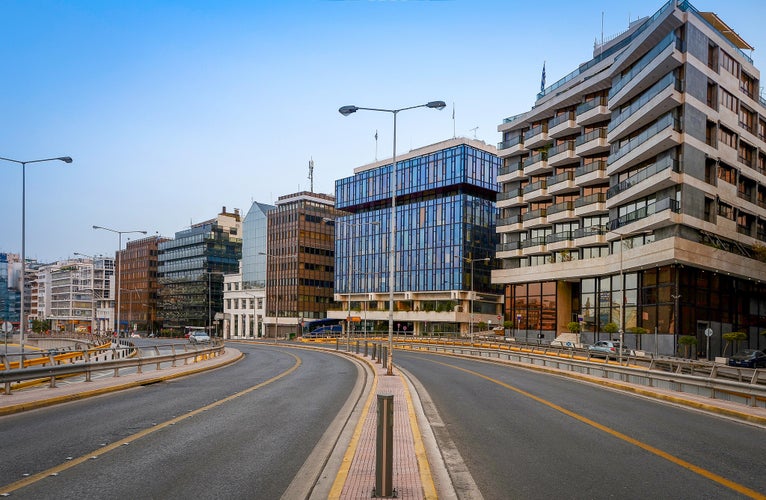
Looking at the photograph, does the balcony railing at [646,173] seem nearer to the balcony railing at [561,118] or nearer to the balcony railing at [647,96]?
the balcony railing at [647,96]

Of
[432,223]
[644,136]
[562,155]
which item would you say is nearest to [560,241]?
[562,155]

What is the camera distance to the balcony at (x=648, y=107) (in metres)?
45.0

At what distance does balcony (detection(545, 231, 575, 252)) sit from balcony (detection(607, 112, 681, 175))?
11599mm

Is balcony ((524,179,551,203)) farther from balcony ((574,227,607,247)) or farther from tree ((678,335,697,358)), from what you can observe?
tree ((678,335,697,358))

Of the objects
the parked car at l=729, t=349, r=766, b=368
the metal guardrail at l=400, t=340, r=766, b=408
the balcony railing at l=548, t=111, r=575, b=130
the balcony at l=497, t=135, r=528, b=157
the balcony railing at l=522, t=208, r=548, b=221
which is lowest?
the parked car at l=729, t=349, r=766, b=368

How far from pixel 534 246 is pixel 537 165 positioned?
396 inches

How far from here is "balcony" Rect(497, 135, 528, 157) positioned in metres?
75.2

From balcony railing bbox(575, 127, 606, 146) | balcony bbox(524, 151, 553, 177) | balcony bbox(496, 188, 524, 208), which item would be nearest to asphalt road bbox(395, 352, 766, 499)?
balcony railing bbox(575, 127, 606, 146)

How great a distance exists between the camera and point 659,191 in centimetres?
4831

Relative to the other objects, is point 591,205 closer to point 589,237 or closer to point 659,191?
point 589,237

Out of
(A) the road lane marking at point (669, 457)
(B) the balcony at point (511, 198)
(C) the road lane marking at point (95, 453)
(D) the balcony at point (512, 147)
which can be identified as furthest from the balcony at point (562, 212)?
(C) the road lane marking at point (95, 453)

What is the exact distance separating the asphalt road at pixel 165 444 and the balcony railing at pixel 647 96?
134 ft

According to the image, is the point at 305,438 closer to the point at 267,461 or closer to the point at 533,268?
the point at 267,461

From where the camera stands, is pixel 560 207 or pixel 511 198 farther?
pixel 511 198
